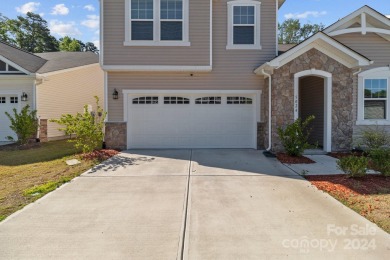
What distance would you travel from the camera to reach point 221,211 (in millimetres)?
4398

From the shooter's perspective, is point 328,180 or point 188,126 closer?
point 328,180

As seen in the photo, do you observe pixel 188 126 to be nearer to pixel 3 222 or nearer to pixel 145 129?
pixel 145 129

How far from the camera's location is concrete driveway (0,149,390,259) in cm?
319

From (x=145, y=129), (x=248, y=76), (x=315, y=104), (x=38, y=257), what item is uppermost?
(x=248, y=76)

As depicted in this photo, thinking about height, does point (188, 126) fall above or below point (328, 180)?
above

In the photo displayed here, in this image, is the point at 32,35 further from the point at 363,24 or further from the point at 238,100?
the point at 363,24

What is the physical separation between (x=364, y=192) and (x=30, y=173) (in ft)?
26.5

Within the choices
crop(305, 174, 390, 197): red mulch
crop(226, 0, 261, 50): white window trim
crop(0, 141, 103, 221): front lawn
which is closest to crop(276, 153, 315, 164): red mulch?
crop(305, 174, 390, 197): red mulch

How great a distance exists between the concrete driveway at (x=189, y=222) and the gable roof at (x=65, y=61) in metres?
10.8

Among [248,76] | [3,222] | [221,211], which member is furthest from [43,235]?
[248,76]

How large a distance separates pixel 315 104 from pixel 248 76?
325 cm

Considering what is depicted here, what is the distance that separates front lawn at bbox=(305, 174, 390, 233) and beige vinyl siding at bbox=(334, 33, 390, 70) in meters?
6.55

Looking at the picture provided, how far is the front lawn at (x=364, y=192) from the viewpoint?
4207 mm

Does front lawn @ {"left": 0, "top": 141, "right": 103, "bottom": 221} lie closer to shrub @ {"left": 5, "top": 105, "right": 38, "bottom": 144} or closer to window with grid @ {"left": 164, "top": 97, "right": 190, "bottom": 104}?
shrub @ {"left": 5, "top": 105, "right": 38, "bottom": 144}
